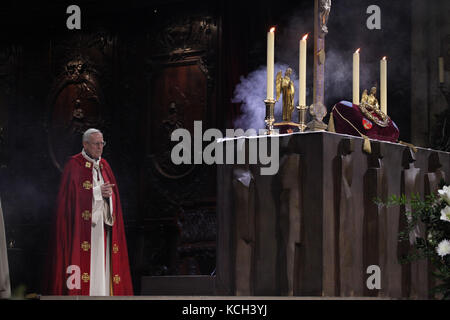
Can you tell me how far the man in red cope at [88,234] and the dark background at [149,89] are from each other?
54.2 inches

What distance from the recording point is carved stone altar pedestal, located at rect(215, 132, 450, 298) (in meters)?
3.40

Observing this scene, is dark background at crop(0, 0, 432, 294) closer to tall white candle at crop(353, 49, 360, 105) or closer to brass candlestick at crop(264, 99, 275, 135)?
tall white candle at crop(353, 49, 360, 105)

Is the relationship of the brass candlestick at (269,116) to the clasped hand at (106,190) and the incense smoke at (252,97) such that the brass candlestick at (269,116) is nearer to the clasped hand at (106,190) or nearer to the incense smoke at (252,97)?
the clasped hand at (106,190)

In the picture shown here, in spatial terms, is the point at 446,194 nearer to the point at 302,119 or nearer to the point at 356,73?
the point at 302,119

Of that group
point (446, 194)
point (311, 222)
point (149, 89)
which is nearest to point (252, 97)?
point (149, 89)

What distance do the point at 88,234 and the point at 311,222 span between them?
3635 millimetres

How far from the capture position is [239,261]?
3.58 metres

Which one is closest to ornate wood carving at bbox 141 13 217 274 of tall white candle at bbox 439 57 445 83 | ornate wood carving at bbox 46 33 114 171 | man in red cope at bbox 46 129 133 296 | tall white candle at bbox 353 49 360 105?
ornate wood carving at bbox 46 33 114 171

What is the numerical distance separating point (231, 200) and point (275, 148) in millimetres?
327

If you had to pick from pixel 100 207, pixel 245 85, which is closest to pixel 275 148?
pixel 100 207

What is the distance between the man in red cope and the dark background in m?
1.38

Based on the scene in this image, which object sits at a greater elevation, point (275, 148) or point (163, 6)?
point (163, 6)

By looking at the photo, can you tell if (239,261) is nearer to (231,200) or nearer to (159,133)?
(231,200)
